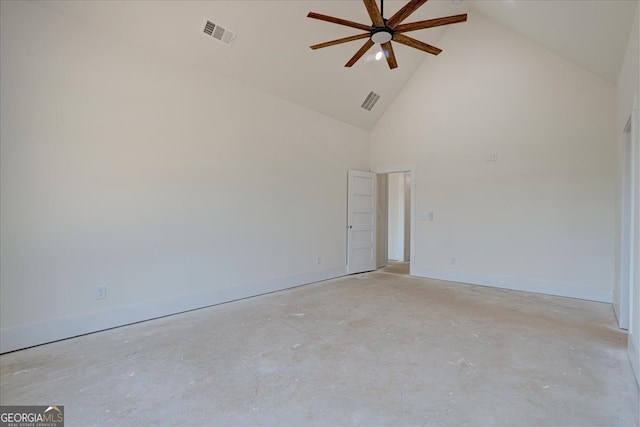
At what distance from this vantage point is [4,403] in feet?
6.68

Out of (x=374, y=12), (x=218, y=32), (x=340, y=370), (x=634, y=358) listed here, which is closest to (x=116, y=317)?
(x=340, y=370)

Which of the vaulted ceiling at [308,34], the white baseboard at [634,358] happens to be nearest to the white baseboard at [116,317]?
the vaulted ceiling at [308,34]

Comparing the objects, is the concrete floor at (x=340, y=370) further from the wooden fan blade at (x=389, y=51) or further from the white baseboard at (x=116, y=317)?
the wooden fan blade at (x=389, y=51)

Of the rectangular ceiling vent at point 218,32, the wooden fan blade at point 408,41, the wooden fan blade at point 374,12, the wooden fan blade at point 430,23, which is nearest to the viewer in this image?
the wooden fan blade at point 374,12

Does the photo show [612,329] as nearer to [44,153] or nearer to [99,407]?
[99,407]

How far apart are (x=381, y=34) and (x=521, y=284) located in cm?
441

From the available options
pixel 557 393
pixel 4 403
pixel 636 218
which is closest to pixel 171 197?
pixel 4 403

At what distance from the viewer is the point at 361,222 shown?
6.57 meters

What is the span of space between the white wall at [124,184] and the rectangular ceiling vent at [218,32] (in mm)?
511

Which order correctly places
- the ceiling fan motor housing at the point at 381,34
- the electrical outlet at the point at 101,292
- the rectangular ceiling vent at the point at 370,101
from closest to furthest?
the ceiling fan motor housing at the point at 381,34 < the electrical outlet at the point at 101,292 < the rectangular ceiling vent at the point at 370,101

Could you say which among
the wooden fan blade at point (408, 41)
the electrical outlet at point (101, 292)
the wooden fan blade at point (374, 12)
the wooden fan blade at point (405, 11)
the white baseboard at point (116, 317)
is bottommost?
the white baseboard at point (116, 317)

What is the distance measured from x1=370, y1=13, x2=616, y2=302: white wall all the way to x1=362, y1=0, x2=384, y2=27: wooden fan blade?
3.48 meters

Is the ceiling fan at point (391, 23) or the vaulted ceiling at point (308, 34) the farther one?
the vaulted ceiling at point (308, 34)

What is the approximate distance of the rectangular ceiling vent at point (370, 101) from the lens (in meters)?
6.02
